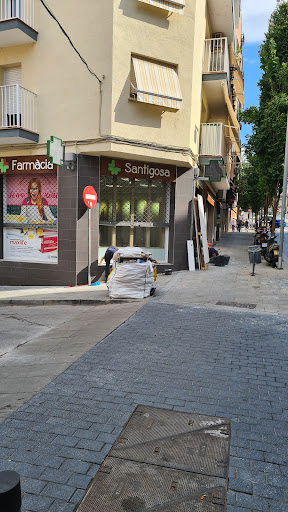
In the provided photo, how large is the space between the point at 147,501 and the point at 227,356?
2960 mm

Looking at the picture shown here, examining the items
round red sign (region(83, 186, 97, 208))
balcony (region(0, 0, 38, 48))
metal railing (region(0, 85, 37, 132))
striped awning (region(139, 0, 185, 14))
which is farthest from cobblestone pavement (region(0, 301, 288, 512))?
balcony (region(0, 0, 38, 48))

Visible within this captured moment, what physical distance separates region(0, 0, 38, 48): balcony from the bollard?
12.3 meters

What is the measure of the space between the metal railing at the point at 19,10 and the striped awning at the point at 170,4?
368 cm

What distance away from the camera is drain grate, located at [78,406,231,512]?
2.55 m

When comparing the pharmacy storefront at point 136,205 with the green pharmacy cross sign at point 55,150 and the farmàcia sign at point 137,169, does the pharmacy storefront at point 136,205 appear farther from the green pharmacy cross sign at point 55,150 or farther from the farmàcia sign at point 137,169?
the green pharmacy cross sign at point 55,150

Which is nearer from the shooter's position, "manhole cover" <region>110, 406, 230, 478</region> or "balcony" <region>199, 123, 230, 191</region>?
"manhole cover" <region>110, 406, 230, 478</region>

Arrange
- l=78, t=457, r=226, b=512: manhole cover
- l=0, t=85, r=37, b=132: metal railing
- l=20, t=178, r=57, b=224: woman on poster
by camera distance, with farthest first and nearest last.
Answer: l=20, t=178, r=57, b=224: woman on poster < l=0, t=85, r=37, b=132: metal railing < l=78, t=457, r=226, b=512: manhole cover

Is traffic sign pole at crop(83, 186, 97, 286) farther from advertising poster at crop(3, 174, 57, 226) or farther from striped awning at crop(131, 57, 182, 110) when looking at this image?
striped awning at crop(131, 57, 182, 110)

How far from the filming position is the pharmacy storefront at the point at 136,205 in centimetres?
1195

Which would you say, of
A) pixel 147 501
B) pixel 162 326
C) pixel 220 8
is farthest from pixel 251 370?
pixel 220 8

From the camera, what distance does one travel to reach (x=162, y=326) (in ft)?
21.8

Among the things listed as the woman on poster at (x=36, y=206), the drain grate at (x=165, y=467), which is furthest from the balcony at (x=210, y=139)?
the drain grate at (x=165, y=467)

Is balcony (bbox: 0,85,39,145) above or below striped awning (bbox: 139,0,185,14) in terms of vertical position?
below

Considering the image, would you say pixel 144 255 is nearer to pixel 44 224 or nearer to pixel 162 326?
pixel 162 326
